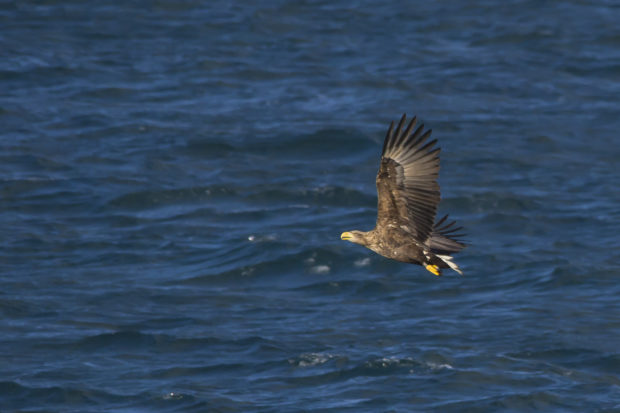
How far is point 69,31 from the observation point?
3170 centimetres

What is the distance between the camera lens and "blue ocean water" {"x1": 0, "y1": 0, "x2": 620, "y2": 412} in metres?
17.5

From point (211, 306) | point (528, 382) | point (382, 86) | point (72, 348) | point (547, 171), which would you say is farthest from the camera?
point (382, 86)

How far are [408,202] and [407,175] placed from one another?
1.02 ft

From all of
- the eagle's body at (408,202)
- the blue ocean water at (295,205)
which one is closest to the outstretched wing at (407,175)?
the eagle's body at (408,202)

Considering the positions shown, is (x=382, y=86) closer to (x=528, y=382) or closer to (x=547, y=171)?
(x=547, y=171)

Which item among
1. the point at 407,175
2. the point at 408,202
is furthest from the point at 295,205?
the point at 407,175

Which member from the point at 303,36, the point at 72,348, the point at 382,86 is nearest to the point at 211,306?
the point at 72,348

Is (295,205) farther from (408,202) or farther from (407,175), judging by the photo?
(407,175)

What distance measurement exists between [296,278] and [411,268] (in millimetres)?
1982

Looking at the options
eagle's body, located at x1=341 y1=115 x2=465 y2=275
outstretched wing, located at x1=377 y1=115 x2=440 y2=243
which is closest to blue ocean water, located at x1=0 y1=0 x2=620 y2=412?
eagle's body, located at x1=341 y1=115 x2=465 y2=275

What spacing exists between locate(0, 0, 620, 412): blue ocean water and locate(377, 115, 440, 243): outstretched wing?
5.01 meters

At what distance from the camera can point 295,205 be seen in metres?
23.2

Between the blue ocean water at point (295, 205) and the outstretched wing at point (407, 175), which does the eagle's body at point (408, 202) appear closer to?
the outstretched wing at point (407, 175)

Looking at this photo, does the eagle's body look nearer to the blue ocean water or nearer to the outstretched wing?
the outstretched wing
